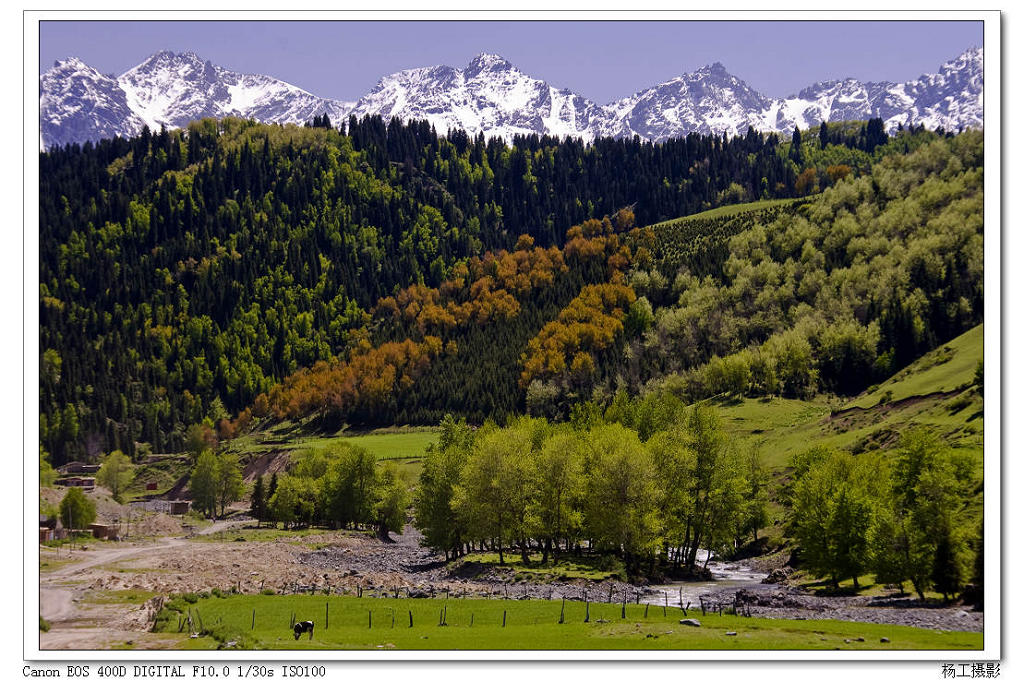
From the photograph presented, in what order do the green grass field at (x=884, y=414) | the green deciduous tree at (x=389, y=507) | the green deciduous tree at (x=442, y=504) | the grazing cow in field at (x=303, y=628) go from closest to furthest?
the grazing cow in field at (x=303, y=628) < the green grass field at (x=884, y=414) < the green deciduous tree at (x=442, y=504) < the green deciduous tree at (x=389, y=507)

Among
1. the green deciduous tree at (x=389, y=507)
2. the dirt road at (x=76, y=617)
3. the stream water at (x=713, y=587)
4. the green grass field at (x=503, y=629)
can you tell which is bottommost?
the green deciduous tree at (x=389, y=507)

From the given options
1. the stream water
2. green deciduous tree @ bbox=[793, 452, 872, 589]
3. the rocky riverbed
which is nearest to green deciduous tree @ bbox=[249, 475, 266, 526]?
the rocky riverbed

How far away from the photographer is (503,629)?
51.1 metres

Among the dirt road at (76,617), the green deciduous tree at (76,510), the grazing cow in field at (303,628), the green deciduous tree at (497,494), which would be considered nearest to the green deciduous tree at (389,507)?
the green deciduous tree at (76,510)

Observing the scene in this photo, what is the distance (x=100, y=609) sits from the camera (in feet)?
165

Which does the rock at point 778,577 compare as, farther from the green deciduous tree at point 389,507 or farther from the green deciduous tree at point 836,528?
the green deciduous tree at point 389,507

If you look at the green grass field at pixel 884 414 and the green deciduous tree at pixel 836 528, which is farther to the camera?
the green grass field at pixel 884 414

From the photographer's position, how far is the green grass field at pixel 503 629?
4484 centimetres

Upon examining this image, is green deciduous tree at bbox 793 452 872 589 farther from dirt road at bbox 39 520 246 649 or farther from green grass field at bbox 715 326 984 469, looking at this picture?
dirt road at bbox 39 520 246 649

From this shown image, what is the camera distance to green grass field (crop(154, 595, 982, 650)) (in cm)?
4484

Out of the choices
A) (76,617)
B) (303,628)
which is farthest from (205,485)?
(303,628)

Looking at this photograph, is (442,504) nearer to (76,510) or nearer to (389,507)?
(389,507)
